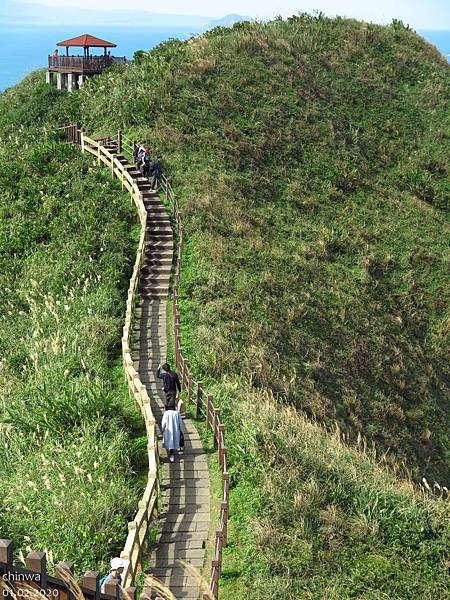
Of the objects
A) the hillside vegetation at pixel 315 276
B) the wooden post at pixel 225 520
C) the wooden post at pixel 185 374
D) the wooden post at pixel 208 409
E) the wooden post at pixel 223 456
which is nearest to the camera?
the wooden post at pixel 225 520

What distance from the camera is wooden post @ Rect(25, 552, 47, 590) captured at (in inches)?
265

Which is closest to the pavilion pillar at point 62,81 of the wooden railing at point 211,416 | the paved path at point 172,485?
the wooden railing at point 211,416

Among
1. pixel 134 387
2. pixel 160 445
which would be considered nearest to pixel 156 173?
pixel 134 387

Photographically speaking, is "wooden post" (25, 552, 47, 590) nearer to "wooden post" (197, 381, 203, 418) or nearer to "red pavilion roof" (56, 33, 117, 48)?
"wooden post" (197, 381, 203, 418)

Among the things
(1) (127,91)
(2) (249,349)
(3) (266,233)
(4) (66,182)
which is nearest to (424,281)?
(3) (266,233)

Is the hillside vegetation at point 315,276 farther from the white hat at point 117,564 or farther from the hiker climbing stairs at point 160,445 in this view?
the white hat at point 117,564

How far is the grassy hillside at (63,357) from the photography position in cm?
1376

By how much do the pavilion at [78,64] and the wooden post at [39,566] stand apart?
4972 cm

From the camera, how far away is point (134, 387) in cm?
1906

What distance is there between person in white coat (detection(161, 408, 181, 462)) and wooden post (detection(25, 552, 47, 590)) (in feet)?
31.1

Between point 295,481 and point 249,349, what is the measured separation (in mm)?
9373

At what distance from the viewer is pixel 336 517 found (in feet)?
46.6

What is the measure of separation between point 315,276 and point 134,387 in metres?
14.6

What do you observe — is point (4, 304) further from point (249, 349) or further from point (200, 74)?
point (200, 74)
